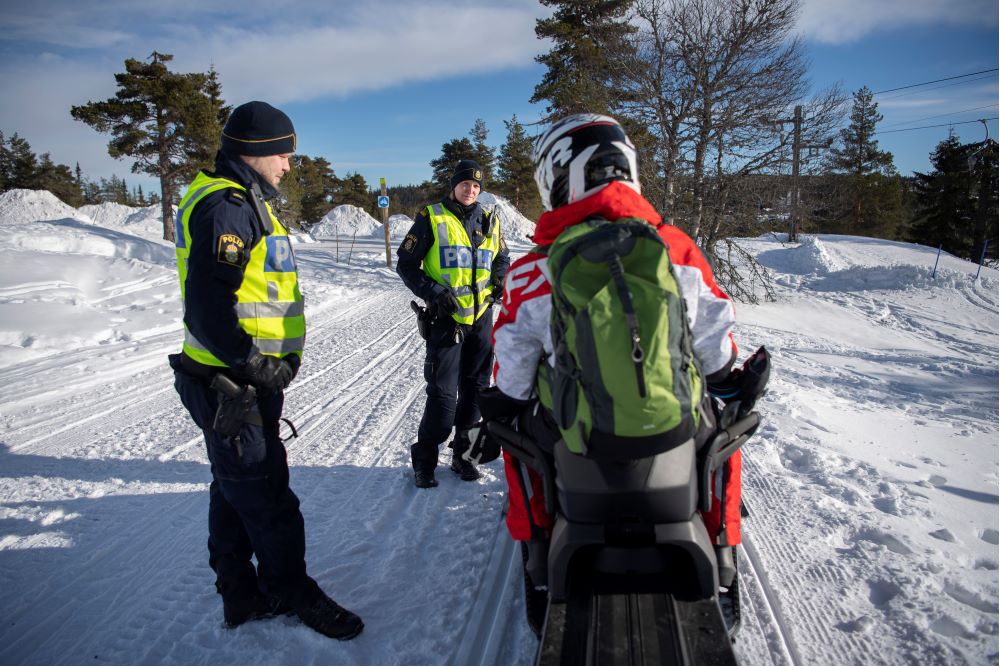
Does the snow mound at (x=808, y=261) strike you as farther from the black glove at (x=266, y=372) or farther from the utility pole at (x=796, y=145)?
the black glove at (x=266, y=372)

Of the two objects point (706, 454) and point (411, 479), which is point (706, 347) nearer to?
point (706, 454)

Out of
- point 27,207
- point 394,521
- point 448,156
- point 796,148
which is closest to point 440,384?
point 394,521

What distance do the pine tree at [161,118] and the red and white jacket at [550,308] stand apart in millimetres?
24597

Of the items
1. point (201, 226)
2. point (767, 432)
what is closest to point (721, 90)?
point (767, 432)

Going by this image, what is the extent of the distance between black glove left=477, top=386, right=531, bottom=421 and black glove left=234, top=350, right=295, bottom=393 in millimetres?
979

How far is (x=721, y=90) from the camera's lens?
11805 millimetres

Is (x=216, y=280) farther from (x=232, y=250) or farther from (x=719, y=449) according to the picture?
(x=719, y=449)

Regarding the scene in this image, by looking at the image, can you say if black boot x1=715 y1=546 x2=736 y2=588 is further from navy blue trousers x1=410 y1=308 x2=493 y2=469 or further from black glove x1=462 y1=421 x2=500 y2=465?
navy blue trousers x1=410 y1=308 x2=493 y2=469

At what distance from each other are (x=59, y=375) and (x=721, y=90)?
13579 mm

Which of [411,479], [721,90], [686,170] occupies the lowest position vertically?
[411,479]

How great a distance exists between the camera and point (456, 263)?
375 cm

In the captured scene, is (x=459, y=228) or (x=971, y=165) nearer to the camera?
(x=459, y=228)

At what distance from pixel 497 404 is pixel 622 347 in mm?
729

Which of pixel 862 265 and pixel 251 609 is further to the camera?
pixel 862 265
